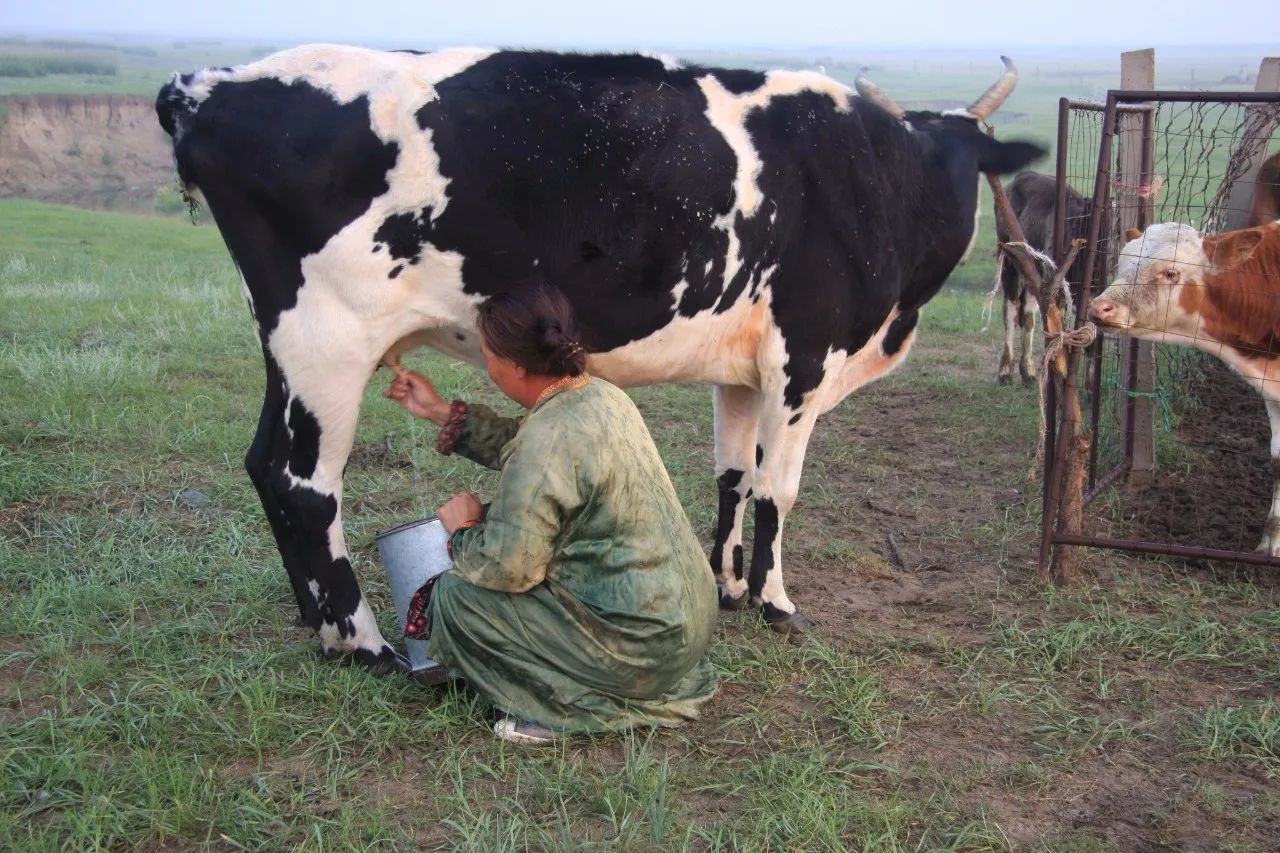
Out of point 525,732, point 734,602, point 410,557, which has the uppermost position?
point 410,557

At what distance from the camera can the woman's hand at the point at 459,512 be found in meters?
3.56

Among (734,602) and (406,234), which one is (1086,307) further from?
(406,234)

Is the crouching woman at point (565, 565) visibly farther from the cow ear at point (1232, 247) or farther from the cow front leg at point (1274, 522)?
the cow ear at point (1232, 247)

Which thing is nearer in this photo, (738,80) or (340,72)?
(340,72)

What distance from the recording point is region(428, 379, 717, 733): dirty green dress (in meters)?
3.36

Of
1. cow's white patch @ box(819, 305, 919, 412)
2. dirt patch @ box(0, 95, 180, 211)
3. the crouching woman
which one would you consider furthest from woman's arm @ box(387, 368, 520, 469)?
dirt patch @ box(0, 95, 180, 211)

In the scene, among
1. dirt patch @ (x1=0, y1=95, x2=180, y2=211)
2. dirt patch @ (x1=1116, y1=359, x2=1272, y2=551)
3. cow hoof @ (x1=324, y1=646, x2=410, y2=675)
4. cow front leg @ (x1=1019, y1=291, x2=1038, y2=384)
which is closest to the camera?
cow hoof @ (x1=324, y1=646, x2=410, y2=675)

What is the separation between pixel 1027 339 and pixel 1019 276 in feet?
1.62

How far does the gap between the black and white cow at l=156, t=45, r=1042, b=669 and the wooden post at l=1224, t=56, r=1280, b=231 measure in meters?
2.73

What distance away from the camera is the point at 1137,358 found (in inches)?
244

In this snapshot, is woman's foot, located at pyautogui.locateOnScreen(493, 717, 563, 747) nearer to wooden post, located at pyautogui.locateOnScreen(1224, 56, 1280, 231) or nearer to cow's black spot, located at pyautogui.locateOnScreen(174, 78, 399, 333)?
cow's black spot, located at pyautogui.locateOnScreen(174, 78, 399, 333)

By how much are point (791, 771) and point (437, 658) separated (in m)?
1.16

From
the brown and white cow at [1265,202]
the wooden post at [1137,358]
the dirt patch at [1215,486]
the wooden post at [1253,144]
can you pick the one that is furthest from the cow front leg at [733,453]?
the brown and white cow at [1265,202]

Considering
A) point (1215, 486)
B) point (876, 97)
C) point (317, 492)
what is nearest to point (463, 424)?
point (317, 492)
